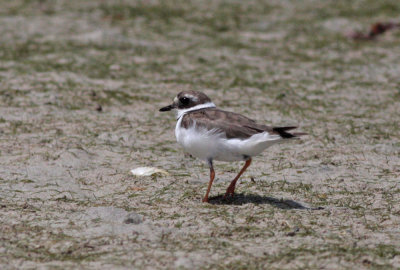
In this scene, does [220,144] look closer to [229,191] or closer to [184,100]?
[229,191]

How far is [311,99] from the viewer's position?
9289 mm

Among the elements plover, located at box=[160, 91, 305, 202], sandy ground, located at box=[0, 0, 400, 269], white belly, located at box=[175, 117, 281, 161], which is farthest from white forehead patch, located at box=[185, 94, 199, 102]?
sandy ground, located at box=[0, 0, 400, 269]

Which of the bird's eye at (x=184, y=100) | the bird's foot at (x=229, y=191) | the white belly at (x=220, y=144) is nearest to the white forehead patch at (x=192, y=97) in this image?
the bird's eye at (x=184, y=100)

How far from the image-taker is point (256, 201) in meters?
5.77

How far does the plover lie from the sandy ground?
47 cm

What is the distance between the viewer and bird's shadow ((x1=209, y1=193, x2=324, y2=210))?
5648mm

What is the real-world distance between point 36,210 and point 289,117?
13.8ft

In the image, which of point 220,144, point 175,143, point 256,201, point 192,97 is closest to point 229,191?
point 256,201

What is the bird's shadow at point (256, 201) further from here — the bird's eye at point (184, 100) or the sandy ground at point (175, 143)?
the bird's eye at point (184, 100)

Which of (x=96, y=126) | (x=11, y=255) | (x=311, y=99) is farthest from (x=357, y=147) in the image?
(x=11, y=255)

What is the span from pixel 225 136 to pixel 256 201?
2.29ft

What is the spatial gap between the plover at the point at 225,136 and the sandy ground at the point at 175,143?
473 millimetres

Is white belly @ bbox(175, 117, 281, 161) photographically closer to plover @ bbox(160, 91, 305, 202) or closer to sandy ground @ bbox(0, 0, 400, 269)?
plover @ bbox(160, 91, 305, 202)

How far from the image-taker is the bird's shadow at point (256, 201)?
565 centimetres
